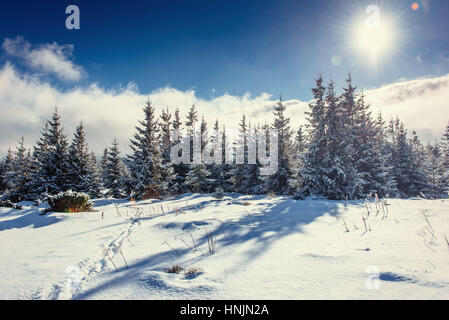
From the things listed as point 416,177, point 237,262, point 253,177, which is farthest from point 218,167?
point 237,262

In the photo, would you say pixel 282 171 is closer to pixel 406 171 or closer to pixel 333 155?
pixel 333 155

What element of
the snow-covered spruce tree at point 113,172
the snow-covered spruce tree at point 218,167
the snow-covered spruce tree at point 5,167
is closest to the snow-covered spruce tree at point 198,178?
the snow-covered spruce tree at point 218,167

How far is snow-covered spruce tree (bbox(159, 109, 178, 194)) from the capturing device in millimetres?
22484

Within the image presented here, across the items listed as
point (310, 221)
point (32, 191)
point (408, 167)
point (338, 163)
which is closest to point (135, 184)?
point (32, 191)

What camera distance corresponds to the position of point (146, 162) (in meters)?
21.5

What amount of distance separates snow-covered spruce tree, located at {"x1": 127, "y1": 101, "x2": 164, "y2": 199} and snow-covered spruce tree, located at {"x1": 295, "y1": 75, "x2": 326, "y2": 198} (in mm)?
13921

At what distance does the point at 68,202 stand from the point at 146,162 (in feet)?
44.3

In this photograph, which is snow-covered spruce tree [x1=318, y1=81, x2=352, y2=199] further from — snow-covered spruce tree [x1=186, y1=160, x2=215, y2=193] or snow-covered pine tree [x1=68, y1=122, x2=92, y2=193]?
snow-covered pine tree [x1=68, y1=122, x2=92, y2=193]

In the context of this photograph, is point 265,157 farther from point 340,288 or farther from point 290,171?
point 340,288

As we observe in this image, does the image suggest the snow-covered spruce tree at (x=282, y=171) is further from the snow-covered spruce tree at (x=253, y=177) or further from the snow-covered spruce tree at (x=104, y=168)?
the snow-covered spruce tree at (x=104, y=168)

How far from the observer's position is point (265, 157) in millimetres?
25047

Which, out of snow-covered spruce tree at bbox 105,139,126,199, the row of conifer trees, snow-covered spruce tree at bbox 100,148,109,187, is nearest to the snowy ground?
the row of conifer trees

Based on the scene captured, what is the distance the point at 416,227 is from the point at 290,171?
18.3 meters
